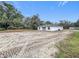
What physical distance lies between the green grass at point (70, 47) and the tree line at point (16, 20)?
0.49 ft

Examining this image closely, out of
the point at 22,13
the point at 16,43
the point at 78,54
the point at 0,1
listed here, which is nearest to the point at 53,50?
the point at 78,54

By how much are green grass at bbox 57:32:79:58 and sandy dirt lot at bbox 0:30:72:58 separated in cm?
5

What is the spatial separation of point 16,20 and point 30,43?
0.99ft

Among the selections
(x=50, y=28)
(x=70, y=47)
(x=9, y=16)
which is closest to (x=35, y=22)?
(x=50, y=28)

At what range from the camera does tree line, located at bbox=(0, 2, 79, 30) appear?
1900 millimetres

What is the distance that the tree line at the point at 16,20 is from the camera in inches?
74.8

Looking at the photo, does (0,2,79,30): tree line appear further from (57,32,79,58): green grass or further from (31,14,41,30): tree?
(57,32,79,58): green grass

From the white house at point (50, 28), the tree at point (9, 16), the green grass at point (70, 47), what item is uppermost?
the tree at point (9, 16)

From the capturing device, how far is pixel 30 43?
186 cm

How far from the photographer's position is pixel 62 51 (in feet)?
5.99

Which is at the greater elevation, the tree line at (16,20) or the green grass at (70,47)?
the tree line at (16,20)

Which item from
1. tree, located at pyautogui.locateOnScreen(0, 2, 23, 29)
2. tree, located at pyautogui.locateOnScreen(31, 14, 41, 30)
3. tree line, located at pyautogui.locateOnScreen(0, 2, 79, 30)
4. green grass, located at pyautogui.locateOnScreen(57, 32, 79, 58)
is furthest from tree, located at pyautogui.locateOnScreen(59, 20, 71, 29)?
tree, located at pyautogui.locateOnScreen(0, 2, 23, 29)

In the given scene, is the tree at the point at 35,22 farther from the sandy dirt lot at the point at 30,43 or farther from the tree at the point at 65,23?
the tree at the point at 65,23

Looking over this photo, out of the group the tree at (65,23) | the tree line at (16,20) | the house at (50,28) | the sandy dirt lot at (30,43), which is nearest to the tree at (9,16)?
the tree line at (16,20)
